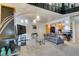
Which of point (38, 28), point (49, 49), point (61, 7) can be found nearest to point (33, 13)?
point (38, 28)

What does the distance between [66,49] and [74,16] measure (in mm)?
721

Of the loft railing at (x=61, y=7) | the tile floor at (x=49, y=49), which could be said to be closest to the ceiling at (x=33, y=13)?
the loft railing at (x=61, y=7)

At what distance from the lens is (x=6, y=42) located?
2.49 metres

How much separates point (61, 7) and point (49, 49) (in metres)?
0.95

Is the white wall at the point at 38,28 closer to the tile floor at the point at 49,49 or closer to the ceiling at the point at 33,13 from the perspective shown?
the ceiling at the point at 33,13

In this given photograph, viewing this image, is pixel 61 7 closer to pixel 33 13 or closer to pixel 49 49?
pixel 33 13

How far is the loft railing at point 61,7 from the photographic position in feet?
8.28

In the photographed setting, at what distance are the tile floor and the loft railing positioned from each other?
27.2 inches

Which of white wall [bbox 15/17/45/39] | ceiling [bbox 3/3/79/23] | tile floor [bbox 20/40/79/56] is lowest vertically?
tile floor [bbox 20/40/79/56]

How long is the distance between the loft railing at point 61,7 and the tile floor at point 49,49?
0.69 m

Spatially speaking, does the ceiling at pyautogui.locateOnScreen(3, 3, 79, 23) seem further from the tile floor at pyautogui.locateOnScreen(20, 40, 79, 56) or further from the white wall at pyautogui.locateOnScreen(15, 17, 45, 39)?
the tile floor at pyautogui.locateOnScreen(20, 40, 79, 56)

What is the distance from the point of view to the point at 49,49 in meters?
2.54

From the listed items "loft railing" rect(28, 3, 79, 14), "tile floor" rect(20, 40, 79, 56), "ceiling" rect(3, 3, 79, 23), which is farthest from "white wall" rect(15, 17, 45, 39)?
"loft railing" rect(28, 3, 79, 14)

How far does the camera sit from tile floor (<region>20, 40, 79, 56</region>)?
98.8 inches
